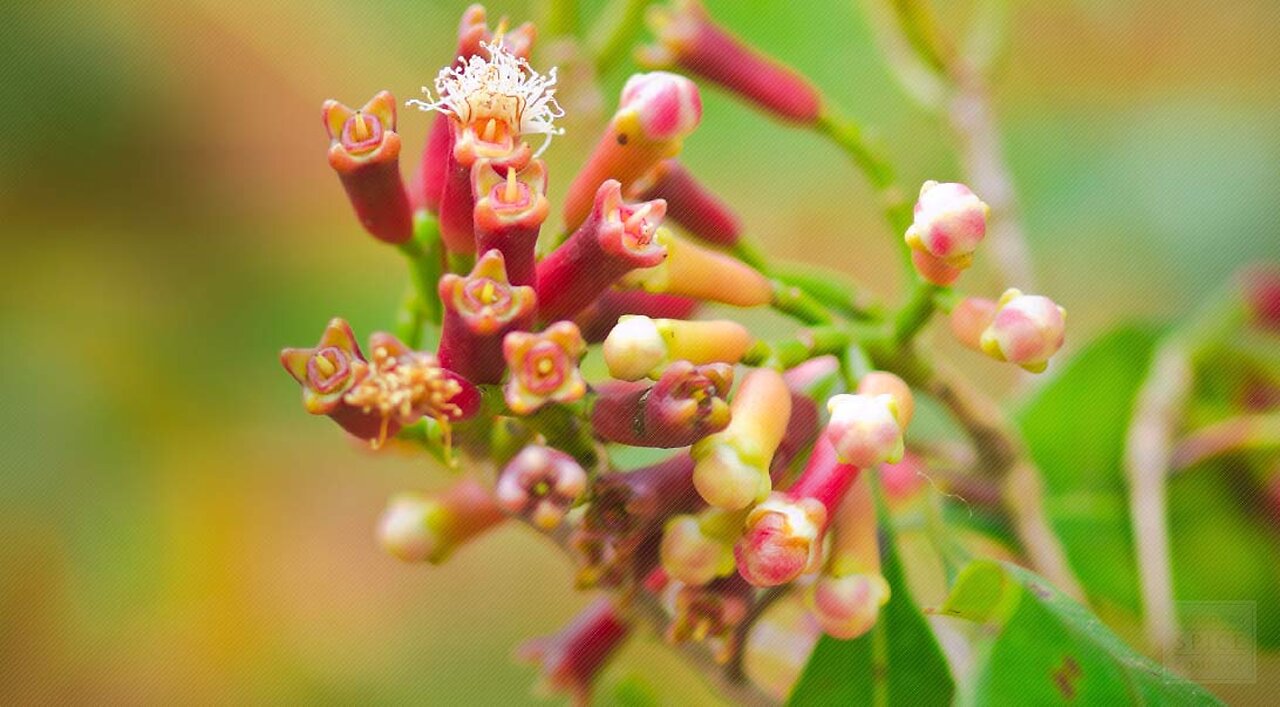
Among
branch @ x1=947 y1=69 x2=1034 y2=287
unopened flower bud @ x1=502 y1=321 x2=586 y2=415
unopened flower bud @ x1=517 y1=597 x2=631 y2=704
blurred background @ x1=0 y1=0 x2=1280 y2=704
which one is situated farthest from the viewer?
blurred background @ x1=0 y1=0 x2=1280 y2=704

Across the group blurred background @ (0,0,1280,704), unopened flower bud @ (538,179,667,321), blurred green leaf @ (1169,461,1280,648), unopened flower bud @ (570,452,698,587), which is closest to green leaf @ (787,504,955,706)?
unopened flower bud @ (570,452,698,587)

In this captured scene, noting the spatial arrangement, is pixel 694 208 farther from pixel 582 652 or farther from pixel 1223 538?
pixel 1223 538

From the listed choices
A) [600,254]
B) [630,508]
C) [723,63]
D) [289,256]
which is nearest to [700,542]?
[630,508]

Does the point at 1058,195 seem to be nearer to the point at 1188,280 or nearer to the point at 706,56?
the point at 1188,280

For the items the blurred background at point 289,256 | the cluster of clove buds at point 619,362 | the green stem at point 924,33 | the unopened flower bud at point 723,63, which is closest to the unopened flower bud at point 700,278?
the cluster of clove buds at point 619,362

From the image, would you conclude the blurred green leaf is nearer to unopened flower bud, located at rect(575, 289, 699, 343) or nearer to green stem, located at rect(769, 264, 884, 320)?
green stem, located at rect(769, 264, 884, 320)

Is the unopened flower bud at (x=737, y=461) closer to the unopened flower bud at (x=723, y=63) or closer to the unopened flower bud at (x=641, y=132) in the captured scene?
the unopened flower bud at (x=641, y=132)
